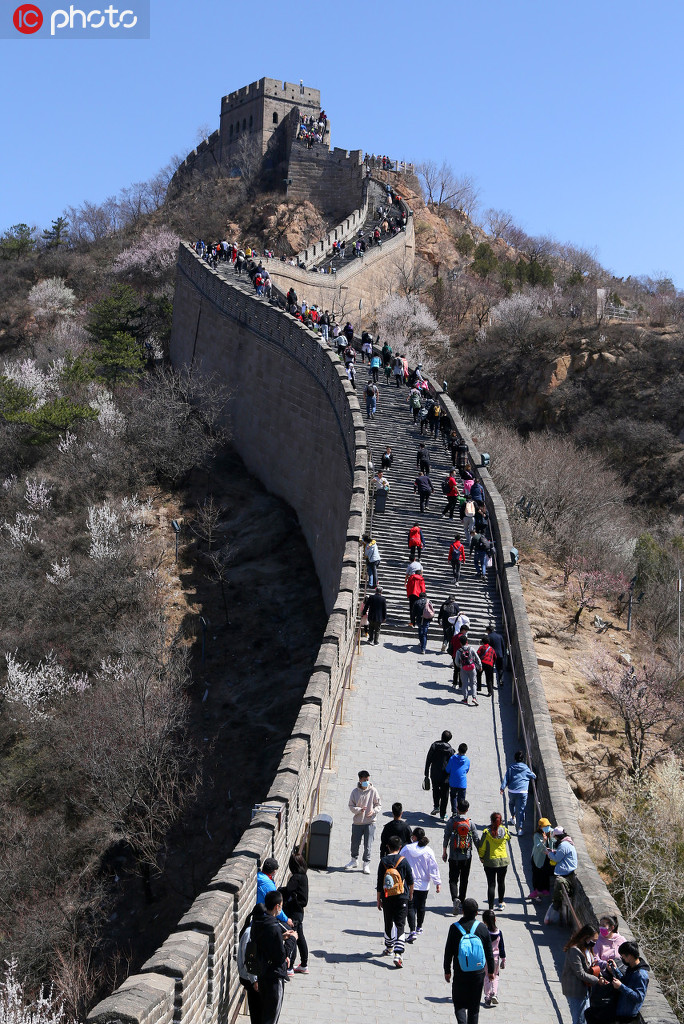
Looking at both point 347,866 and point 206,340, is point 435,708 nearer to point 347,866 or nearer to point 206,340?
point 347,866

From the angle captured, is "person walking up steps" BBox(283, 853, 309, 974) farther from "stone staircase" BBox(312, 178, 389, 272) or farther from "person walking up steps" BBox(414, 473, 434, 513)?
"stone staircase" BBox(312, 178, 389, 272)

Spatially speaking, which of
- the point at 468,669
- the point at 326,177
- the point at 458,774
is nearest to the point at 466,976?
the point at 458,774

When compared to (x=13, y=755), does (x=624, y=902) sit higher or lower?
higher

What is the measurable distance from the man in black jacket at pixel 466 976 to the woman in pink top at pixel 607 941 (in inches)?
30.5

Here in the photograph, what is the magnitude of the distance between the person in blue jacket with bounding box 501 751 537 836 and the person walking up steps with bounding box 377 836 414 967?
2217mm

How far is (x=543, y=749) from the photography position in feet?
36.2

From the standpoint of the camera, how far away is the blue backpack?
6.96m

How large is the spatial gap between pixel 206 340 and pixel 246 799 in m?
20.1

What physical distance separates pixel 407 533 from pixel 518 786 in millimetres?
8811

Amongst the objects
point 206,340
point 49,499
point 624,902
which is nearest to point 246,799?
point 624,902

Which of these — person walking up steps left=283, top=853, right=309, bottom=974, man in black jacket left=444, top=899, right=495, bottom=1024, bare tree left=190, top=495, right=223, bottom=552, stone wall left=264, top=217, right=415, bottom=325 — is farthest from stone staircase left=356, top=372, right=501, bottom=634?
stone wall left=264, top=217, right=415, bottom=325

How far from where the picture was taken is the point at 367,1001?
7332 millimetres

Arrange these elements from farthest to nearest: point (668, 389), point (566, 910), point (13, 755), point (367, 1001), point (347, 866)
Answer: point (668, 389), point (13, 755), point (347, 866), point (566, 910), point (367, 1001)

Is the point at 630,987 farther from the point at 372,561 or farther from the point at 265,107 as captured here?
the point at 265,107
